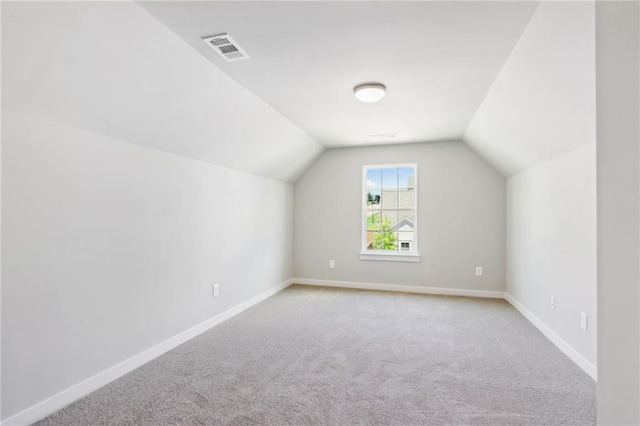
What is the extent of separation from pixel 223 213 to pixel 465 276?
11.9 ft

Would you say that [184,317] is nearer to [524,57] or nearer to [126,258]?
[126,258]

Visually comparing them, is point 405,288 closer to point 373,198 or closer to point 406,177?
point 373,198

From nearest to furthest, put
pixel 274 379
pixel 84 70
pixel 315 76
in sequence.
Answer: pixel 84 70 < pixel 274 379 < pixel 315 76

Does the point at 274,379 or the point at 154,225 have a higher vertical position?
the point at 154,225

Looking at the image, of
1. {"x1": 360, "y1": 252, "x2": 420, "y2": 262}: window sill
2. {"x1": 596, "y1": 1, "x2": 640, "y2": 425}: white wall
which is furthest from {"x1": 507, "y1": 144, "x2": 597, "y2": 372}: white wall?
{"x1": 596, "y1": 1, "x2": 640, "y2": 425}: white wall

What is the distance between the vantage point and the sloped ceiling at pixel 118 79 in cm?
157

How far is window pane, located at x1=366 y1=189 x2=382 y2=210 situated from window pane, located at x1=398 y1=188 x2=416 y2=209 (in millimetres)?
347

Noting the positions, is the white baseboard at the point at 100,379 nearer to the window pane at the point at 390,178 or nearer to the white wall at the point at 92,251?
the white wall at the point at 92,251

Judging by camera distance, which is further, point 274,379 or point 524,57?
point 274,379

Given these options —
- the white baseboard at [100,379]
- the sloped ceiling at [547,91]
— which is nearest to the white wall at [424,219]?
the sloped ceiling at [547,91]

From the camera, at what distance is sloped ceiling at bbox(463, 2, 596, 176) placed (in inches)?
68.4

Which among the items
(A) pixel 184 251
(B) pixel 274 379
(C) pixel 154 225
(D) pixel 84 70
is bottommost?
(B) pixel 274 379

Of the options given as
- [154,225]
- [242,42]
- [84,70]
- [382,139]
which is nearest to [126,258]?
[154,225]

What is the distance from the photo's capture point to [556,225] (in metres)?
3.07
